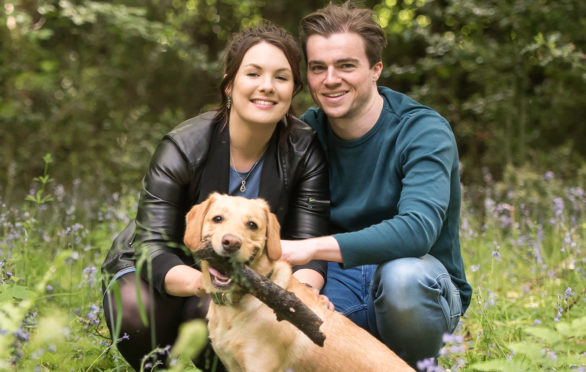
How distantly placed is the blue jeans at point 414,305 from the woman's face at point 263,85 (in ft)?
3.30

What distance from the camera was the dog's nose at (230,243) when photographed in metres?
2.17

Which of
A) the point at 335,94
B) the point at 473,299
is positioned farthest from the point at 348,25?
the point at 473,299

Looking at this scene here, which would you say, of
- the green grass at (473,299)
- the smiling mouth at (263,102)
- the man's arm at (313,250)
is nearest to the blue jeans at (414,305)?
the green grass at (473,299)

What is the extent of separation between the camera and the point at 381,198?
121 inches

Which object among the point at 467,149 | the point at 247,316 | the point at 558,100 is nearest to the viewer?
the point at 247,316

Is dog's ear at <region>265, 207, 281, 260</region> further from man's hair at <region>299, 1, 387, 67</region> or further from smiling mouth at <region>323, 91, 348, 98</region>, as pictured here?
man's hair at <region>299, 1, 387, 67</region>

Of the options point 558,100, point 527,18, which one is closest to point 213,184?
point 527,18

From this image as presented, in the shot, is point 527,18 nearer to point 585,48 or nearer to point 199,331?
point 585,48

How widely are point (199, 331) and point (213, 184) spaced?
1711mm

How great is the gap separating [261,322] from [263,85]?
1.23m

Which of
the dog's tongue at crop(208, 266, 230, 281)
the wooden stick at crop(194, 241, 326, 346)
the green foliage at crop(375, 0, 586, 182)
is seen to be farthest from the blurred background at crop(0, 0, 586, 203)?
the wooden stick at crop(194, 241, 326, 346)

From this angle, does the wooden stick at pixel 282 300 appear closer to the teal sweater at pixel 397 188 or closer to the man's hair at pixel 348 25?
the teal sweater at pixel 397 188

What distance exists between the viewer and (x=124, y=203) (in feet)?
15.8

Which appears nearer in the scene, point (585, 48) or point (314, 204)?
point (314, 204)
